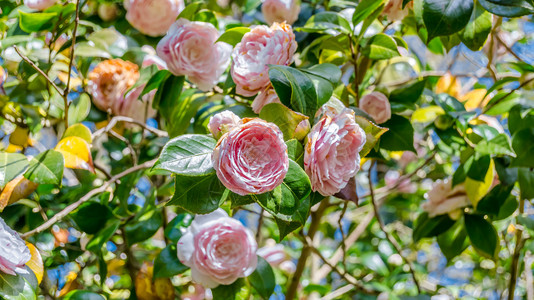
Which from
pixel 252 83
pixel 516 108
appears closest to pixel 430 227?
pixel 516 108

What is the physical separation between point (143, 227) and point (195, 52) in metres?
0.33

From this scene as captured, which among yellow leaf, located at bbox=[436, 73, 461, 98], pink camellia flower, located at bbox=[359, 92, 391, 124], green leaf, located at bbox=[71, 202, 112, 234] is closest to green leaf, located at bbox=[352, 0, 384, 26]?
pink camellia flower, located at bbox=[359, 92, 391, 124]

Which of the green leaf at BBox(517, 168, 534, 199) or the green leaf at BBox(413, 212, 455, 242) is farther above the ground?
the green leaf at BBox(517, 168, 534, 199)

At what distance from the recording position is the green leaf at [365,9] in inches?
33.5

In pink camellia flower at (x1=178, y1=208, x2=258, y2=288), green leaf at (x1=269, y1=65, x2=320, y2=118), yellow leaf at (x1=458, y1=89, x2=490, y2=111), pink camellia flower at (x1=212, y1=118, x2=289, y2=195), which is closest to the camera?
pink camellia flower at (x1=212, y1=118, x2=289, y2=195)

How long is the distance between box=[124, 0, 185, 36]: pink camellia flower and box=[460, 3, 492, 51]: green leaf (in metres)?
0.61

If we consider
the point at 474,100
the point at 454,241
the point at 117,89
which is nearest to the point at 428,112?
the point at 454,241

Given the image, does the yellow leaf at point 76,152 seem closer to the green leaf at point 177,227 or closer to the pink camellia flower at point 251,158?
the green leaf at point 177,227

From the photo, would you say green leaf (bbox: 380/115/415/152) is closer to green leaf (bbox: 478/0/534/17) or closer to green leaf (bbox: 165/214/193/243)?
green leaf (bbox: 478/0/534/17)

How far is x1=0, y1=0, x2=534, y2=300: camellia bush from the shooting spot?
2.03ft

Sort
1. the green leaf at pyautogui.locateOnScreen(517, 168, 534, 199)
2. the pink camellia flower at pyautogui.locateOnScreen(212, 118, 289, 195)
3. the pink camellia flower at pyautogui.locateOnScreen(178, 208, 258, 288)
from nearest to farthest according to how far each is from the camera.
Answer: the pink camellia flower at pyautogui.locateOnScreen(212, 118, 289, 195), the pink camellia flower at pyautogui.locateOnScreen(178, 208, 258, 288), the green leaf at pyautogui.locateOnScreen(517, 168, 534, 199)

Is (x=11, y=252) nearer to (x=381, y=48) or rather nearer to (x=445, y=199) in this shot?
(x=381, y=48)

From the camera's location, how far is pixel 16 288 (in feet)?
2.13

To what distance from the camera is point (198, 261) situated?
0.87 m
